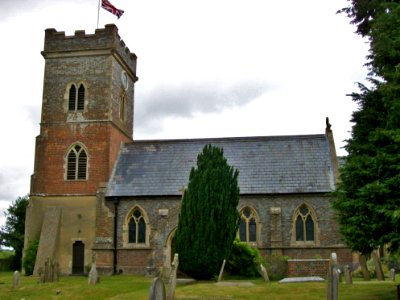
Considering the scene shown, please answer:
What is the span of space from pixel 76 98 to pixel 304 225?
1709 centimetres

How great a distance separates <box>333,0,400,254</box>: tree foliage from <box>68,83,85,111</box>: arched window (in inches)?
876

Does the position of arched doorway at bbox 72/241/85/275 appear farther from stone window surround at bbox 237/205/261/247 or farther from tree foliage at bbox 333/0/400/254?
tree foliage at bbox 333/0/400/254

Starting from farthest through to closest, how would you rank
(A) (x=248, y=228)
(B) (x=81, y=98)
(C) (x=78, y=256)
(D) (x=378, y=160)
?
(B) (x=81, y=98) < (C) (x=78, y=256) < (A) (x=248, y=228) < (D) (x=378, y=160)

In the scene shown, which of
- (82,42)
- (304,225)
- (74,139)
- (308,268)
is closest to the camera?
(308,268)

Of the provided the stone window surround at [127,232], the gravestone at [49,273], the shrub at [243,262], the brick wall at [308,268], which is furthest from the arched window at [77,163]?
the brick wall at [308,268]

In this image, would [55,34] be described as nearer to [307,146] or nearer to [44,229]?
[44,229]

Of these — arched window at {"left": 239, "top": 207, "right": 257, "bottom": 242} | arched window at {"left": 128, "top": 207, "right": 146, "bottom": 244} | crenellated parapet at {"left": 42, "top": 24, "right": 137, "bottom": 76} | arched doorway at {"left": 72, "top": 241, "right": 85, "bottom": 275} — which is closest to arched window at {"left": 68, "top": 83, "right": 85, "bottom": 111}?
crenellated parapet at {"left": 42, "top": 24, "right": 137, "bottom": 76}

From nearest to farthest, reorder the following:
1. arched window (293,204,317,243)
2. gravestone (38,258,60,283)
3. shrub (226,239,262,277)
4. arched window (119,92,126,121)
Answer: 1. gravestone (38,258,60,283)
2. shrub (226,239,262,277)
3. arched window (293,204,317,243)
4. arched window (119,92,126,121)

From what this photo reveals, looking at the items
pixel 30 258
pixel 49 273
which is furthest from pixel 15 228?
pixel 49 273

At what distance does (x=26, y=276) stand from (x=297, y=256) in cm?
Answer: 1620

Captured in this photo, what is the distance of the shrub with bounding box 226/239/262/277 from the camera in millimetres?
26906

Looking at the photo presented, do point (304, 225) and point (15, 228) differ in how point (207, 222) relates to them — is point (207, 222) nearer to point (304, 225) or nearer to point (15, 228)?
point (304, 225)

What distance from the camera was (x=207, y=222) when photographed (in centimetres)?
2323

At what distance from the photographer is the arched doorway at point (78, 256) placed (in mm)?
31672
